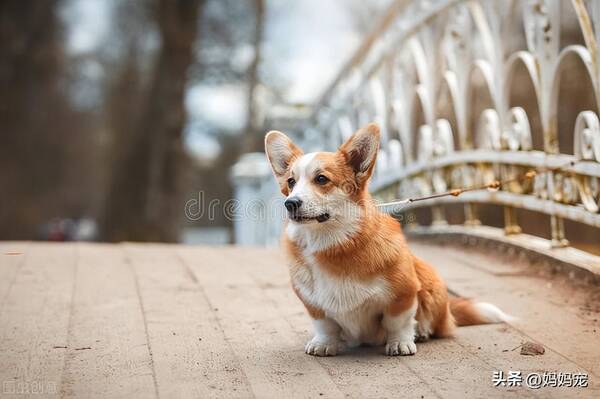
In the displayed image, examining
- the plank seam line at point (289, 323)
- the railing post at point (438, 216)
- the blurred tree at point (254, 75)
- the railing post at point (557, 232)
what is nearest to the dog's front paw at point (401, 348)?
the plank seam line at point (289, 323)

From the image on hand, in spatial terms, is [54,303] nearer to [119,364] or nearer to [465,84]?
[119,364]

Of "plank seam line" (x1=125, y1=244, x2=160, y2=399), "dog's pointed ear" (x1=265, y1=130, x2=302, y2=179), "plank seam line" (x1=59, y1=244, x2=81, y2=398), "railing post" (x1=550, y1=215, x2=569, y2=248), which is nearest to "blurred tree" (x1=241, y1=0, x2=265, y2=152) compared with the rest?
"plank seam line" (x1=125, y1=244, x2=160, y2=399)

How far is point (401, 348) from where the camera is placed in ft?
8.21

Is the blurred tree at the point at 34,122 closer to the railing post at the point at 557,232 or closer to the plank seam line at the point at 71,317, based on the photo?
the plank seam line at the point at 71,317

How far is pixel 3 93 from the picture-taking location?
51.2 feet

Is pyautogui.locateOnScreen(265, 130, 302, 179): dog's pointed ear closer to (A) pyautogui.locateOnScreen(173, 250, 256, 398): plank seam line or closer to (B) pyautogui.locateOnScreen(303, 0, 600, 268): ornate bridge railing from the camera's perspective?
(A) pyautogui.locateOnScreen(173, 250, 256, 398): plank seam line

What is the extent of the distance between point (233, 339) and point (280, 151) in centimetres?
73

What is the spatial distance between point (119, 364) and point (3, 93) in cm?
1472

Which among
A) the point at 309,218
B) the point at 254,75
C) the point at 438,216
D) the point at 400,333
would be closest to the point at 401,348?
the point at 400,333

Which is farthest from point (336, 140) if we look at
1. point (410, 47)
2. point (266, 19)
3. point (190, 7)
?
point (266, 19)

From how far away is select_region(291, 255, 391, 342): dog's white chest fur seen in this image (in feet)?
8.05

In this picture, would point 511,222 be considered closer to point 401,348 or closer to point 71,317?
point 401,348

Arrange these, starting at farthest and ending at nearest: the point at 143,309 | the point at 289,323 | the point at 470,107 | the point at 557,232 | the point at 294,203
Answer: the point at 470,107 < the point at 557,232 < the point at 143,309 < the point at 289,323 < the point at 294,203

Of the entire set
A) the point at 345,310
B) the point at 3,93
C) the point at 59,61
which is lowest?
the point at 345,310
